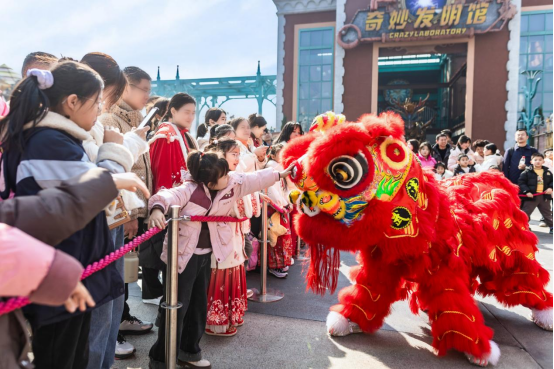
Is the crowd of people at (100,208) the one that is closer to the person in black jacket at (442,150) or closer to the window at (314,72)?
the person in black jacket at (442,150)

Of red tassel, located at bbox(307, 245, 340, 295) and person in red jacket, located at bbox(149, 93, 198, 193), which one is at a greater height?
person in red jacket, located at bbox(149, 93, 198, 193)

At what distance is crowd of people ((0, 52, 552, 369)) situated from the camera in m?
1.05

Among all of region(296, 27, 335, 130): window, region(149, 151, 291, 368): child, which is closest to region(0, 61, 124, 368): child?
region(149, 151, 291, 368): child

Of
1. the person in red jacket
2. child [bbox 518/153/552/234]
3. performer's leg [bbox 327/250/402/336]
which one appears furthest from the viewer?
child [bbox 518/153/552/234]

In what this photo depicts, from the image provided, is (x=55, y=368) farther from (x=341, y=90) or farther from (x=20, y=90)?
(x=341, y=90)

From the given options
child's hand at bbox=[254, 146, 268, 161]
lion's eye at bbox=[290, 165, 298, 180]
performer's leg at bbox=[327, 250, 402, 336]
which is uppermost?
child's hand at bbox=[254, 146, 268, 161]

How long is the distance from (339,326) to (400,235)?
2.82 feet

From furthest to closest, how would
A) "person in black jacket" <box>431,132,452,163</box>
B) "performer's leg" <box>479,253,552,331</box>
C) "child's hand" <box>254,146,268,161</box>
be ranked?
1. "person in black jacket" <box>431,132,452,163</box>
2. "child's hand" <box>254,146,268,161</box>
3. "performer's leg" <box>479,253,552,331</box>

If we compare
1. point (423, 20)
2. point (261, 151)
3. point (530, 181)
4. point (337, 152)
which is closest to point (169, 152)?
point (337, 152)

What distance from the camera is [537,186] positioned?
6.41 m

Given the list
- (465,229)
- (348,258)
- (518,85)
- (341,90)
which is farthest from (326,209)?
(518,85)

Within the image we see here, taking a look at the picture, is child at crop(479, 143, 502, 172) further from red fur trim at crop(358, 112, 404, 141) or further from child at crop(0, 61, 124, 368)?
child at crop(0, 61, 124, 368)

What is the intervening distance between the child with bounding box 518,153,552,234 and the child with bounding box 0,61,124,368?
688 cm

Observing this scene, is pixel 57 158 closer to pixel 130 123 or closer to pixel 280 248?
pixel 130 123
